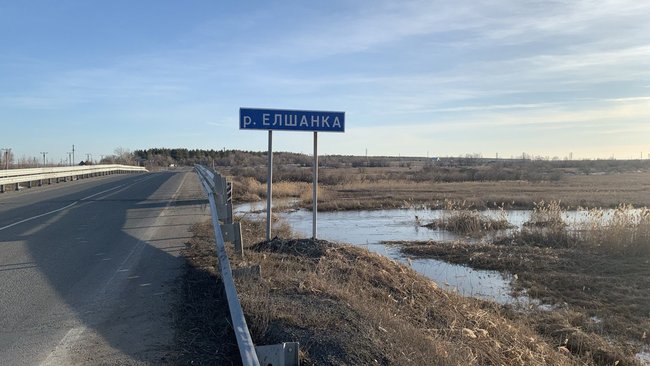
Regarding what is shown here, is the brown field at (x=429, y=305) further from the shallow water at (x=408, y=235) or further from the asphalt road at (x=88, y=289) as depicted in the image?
the shallow water at (x=408, y=235)

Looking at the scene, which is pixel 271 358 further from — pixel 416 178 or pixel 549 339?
pixel 416 178

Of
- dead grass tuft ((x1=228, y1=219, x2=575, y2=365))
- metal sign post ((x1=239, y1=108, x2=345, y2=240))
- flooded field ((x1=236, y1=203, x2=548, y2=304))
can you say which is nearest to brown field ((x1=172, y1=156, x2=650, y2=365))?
dead grass tuft ((x1=228, y1=219, x2=575, y2=365))

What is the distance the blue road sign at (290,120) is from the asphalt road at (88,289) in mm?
3097

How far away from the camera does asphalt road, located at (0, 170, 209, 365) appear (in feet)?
16.8

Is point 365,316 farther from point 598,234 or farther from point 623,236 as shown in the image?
point 598,234

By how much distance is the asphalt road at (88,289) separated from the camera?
5.11m

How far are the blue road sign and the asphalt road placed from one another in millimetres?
3097

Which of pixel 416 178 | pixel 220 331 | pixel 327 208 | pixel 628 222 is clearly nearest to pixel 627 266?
pixel 628 222

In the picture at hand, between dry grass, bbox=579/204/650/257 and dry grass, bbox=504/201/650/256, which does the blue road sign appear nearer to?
dry grass, bbox=504/201/650/256

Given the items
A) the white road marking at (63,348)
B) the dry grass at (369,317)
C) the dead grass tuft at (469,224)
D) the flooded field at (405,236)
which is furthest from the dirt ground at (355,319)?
the dead grass tuft at (469,224)

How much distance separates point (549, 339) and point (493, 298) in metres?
2.47

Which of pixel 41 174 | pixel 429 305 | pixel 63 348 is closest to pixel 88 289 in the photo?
pixel 63 348

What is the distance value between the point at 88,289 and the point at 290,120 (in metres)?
5.19

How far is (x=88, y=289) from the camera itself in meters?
7.42
